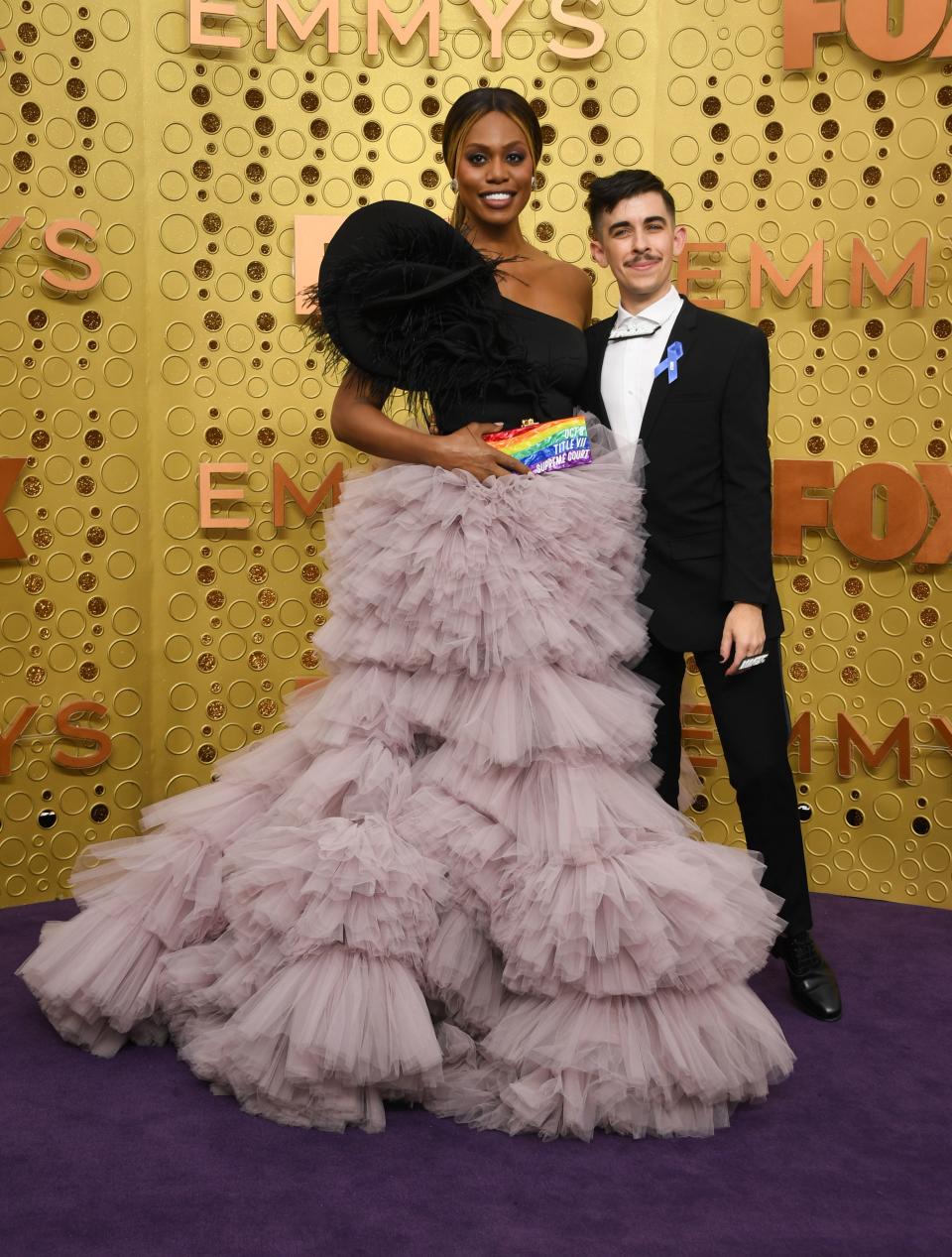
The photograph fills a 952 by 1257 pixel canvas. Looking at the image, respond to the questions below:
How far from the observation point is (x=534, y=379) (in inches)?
97.7

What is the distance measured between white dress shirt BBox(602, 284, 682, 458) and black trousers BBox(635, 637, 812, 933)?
0.49m

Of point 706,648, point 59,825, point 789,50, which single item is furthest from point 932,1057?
point 789,50

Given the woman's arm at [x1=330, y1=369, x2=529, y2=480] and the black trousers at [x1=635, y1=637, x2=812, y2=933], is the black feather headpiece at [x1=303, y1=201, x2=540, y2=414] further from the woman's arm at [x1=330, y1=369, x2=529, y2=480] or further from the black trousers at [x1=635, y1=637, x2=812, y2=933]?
the black trousers at [x1=635, y1=637, x2=812, y2=933]

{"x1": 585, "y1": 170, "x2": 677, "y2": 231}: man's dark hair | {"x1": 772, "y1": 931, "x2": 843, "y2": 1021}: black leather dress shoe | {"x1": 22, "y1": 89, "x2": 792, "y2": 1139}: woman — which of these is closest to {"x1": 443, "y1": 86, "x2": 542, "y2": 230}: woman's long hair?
{"x1": 22, "y1": 89, "x2": 792, "y2": 1139}: woman

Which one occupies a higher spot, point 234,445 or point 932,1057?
point 234,445

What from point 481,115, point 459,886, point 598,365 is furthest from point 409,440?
point 459,886

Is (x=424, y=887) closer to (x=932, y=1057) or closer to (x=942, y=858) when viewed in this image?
(x=932, y=1057)

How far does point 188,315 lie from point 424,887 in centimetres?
216

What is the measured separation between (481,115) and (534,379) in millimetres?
623

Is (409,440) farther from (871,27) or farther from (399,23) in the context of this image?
(871,27)

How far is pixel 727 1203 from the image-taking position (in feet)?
6.33

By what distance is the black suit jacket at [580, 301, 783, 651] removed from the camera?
8.46 ft

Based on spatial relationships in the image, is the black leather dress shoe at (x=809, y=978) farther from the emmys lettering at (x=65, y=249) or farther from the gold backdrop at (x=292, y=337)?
the emmys lettering at (x=65, y=249)

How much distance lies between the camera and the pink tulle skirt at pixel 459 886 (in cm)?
212
